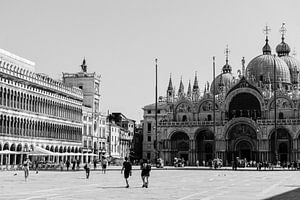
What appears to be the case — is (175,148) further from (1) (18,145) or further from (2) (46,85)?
(1) (18,145)

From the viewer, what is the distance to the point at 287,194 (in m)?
28.5

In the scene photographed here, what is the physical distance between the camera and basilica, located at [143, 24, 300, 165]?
9994 cm

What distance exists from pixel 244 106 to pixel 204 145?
10.5 metres

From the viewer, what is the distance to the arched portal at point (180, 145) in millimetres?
107688

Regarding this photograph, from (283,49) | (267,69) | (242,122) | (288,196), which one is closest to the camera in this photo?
(288,196)

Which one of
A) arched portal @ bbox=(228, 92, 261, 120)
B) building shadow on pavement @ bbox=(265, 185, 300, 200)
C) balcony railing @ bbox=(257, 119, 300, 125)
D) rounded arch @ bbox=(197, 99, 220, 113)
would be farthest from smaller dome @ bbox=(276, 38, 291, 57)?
building shadow on pavement @ bbox=(265, 185, 300, 200)

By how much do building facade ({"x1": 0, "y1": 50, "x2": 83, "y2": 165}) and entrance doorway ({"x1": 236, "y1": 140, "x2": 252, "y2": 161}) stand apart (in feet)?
94.3

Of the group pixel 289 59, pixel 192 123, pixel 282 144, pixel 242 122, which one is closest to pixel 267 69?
pixel 289 59

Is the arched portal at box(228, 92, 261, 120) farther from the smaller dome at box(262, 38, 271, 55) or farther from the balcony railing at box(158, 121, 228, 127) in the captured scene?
the smaller dome at box(262, 38, 271, 55)

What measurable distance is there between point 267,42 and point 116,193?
101934 mm

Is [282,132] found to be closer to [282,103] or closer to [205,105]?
[282,103]

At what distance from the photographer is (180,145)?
10862cm

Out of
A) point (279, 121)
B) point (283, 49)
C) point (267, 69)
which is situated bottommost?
point (279, 121)

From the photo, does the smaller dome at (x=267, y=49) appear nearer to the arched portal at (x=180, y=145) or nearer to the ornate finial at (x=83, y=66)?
the arched portal at (x=180, y=145)
